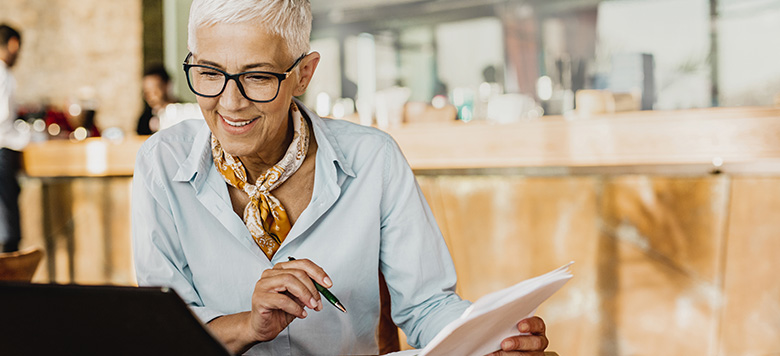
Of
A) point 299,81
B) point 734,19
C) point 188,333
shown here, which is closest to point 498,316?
point 188,333

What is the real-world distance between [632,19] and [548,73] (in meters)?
0.71

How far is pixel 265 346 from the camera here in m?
1.13

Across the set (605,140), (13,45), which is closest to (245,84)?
(605,140)

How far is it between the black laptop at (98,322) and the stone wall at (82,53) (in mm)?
5217

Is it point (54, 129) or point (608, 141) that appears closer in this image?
point (608, 141)

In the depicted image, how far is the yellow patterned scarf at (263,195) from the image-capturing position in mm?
1155

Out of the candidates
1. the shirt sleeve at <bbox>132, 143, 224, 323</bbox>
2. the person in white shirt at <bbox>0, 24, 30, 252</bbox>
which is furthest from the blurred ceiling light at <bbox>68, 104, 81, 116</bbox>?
the shirt sleeve at <bbox>132, 143, 224, 323</bbox>

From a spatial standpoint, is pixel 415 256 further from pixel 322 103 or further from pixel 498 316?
pixel 322 103

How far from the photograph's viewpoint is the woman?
40.9 inches

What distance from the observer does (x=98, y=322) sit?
0.56 m

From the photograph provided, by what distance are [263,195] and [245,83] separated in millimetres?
223

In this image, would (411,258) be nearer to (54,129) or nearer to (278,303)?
(278,303)

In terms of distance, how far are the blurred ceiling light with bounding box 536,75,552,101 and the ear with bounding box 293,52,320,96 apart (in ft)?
12.9

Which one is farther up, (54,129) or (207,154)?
(54,129)
